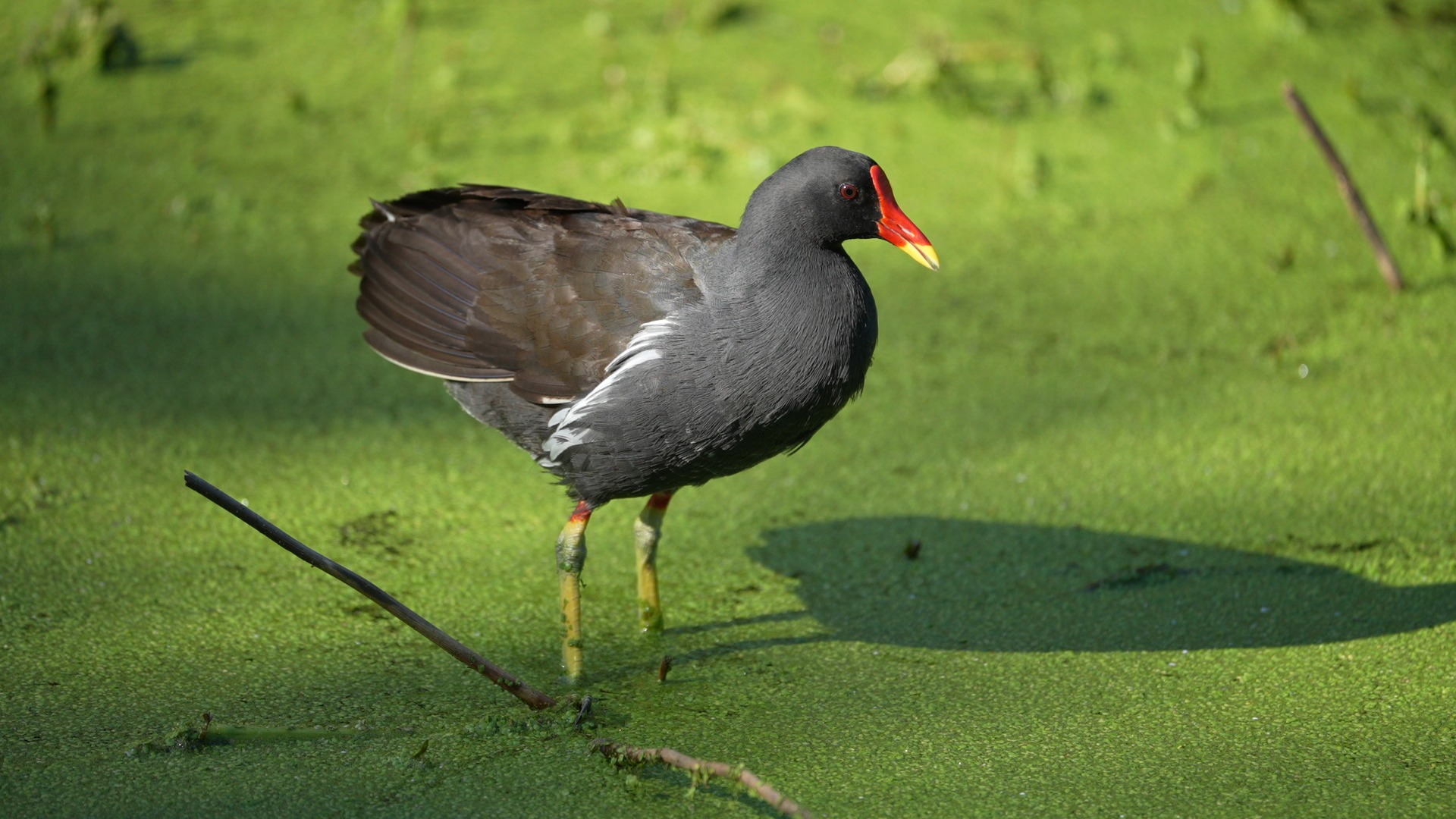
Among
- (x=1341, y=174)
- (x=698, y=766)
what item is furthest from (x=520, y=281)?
(x=1341, y=174)

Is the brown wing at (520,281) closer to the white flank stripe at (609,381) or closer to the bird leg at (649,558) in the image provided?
the white flank stripe at (609,381)

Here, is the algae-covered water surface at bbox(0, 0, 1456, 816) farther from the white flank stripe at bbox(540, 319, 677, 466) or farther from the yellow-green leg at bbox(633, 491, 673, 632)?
the white flank stripe at bbox(540, 319, 677, 466)

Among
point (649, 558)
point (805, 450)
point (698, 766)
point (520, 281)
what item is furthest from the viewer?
point (805, 450)

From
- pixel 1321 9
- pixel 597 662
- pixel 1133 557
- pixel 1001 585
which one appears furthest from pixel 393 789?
pixel 1321 9

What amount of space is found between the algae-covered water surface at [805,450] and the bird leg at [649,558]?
5 cm

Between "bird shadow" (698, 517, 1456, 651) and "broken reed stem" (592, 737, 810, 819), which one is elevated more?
"broken reed stem" (592, 737, 810, 819)

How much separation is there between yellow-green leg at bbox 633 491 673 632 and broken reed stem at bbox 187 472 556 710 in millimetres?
373

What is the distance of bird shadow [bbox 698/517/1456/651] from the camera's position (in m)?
2.39

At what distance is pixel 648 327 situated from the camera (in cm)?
215

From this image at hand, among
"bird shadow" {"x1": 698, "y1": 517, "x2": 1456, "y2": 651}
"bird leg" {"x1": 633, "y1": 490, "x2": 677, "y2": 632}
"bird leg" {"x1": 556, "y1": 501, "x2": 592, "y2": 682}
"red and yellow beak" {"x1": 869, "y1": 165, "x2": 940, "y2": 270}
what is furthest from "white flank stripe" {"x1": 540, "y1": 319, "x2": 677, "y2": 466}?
"bird shadow" {"x1": 698, "y1": 517, "x2": 1456, "y2": 651}

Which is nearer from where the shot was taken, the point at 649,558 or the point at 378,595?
the point at 378,595

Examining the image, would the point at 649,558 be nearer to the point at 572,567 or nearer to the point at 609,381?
the point at 572,567

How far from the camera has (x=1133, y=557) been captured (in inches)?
104

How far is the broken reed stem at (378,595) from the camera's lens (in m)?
1.81
